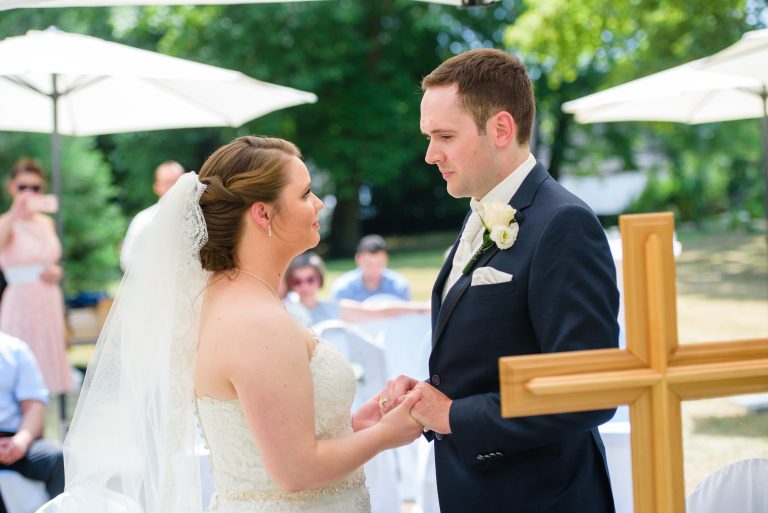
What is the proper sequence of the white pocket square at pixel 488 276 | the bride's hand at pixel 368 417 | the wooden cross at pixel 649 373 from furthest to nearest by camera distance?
1. the bride's hand at pixel 368 417
2. the white pocket square at pixel 488 276
3. the wooden cross at pixel 649 373

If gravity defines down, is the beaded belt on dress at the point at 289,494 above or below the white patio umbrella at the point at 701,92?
below

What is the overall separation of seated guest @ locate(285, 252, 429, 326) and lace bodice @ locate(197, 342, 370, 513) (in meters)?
3.82

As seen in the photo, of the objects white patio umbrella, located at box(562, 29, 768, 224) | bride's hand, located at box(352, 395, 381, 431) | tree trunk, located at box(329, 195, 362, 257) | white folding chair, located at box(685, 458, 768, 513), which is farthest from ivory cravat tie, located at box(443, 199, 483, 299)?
tree trunk, located at box(329, 195, 362, 257)

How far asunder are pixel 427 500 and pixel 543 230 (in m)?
2.08

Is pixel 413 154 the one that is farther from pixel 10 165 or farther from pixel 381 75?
pixel 10 165

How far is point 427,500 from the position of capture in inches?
149

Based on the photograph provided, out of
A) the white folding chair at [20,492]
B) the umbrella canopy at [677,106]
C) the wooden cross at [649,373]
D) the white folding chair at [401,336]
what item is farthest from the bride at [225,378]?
the umbrella canopy at [677,106]

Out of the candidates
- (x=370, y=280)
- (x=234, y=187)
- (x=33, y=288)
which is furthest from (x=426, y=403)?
(x=33, y=288)

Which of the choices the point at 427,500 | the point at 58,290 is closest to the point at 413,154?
the point at 58,290

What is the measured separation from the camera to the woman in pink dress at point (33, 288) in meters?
7.89

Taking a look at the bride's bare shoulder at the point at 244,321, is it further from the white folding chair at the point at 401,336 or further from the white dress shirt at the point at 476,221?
the white folding chair at the point at 401,336

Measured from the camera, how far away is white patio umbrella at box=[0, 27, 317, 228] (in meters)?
5.97

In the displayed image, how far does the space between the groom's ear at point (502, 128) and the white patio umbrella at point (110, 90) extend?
4.19 m

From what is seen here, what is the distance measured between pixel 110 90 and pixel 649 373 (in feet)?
22.9
